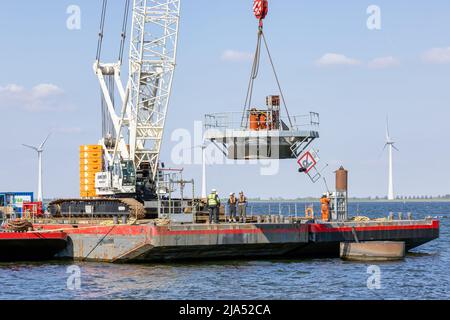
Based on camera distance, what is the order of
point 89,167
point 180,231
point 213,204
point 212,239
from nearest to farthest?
point 180,231, point 212,239, point 213,204, point 89,167

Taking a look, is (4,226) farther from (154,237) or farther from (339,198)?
(339,198)

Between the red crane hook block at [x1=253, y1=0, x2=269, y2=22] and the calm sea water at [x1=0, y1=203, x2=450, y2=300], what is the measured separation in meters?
13.6

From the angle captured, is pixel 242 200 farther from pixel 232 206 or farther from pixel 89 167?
pixel 89 167

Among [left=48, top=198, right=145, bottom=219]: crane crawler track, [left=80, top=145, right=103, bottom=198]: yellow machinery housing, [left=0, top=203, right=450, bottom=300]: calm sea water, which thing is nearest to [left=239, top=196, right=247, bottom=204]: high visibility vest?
[left=0, top=203, right=450, bottom=300]: calm sea water

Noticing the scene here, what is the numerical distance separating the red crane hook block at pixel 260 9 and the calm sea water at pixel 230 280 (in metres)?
13.6

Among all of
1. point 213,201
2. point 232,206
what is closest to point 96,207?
point 232,206

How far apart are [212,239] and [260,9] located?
1285 centimetres

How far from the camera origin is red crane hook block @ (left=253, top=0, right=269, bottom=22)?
4800 centimetres

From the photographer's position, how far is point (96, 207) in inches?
2216

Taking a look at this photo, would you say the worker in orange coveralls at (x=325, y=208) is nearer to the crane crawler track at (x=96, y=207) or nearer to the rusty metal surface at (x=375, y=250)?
the rusty metal surface at (x=375, y=250)

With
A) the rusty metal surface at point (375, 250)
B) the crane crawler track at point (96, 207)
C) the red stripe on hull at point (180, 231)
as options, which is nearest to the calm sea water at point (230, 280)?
the rusty metal surface at point (375, 250)

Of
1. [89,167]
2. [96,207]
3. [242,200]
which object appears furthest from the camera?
[89,167]

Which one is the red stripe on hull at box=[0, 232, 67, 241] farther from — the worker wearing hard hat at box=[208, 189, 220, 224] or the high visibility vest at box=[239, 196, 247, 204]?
the high visibility vest at box=[239, 196, 247, 204]

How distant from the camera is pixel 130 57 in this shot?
6059 cm
